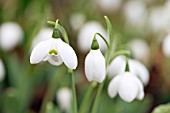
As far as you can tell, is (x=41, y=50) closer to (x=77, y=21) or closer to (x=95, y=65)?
(x=95, y=65)

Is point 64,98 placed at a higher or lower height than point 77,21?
lower

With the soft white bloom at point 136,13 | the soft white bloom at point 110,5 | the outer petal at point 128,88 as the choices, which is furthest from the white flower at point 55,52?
the soft white bloom at point 110,5

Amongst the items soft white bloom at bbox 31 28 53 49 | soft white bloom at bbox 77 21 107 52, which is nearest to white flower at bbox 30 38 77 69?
soft white bloom at bbox 31 28 53 49

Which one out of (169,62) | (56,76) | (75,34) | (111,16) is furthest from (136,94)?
(111,16)

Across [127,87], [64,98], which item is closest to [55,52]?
[127,87]

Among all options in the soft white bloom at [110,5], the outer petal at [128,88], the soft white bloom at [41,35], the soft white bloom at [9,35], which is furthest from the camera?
the soft white bloom at [110,5]

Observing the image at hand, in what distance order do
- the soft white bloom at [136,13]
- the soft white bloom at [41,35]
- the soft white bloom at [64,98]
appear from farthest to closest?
the soft white bloom at [136,13] → the soft white bloom at [41,35] → the soft white bloom at [64,98]

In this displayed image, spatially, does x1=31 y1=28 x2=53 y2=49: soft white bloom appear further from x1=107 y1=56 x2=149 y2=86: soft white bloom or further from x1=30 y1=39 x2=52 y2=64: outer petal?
x1=30 y1=39 x2=52 y2=64: outer petal

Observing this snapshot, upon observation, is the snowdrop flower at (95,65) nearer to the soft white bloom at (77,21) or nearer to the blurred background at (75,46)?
the blurred background at (75,46)
